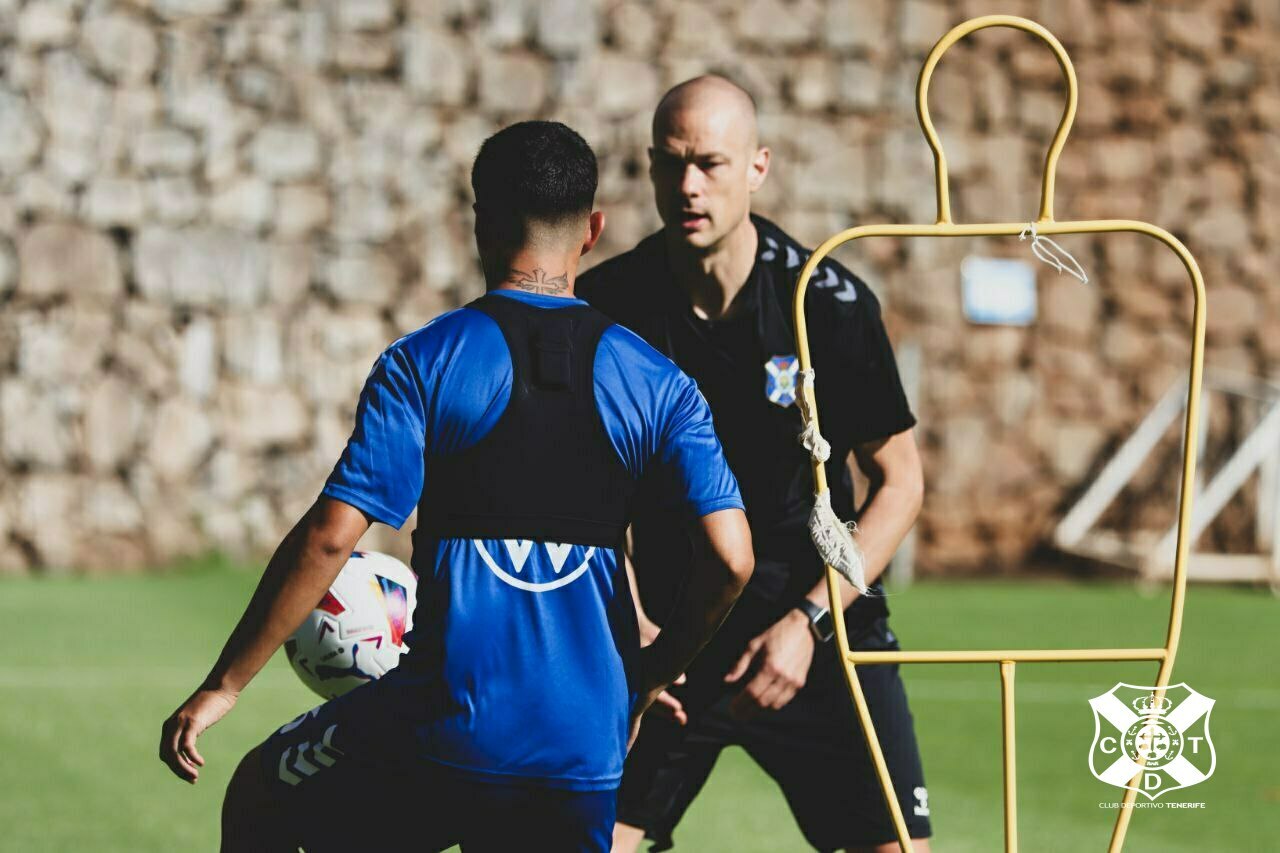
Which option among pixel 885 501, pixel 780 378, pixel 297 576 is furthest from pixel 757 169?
pixel 297 576

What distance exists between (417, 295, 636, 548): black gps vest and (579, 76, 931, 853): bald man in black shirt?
1097 mm

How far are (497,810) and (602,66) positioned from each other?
9.60 meters

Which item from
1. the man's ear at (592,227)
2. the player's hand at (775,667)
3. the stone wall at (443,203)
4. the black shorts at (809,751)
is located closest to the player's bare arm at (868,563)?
the player's hand at (775,667)

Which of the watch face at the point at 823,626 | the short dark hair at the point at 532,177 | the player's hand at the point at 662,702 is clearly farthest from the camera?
the player's hand at the point at 662,702

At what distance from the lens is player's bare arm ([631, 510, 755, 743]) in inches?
108

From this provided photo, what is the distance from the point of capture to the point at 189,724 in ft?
8.35

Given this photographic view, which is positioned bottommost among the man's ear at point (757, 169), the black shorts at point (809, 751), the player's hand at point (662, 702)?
the black shorts at point (809, 751)

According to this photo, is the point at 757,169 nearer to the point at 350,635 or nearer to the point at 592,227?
the point at 592,227

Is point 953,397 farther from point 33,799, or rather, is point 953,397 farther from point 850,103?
point 33,799

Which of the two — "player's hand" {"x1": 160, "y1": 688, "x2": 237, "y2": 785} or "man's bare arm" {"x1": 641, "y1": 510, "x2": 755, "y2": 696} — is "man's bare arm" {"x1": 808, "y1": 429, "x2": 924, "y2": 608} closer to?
"man's bare arm" {"x1": 641, "y1": 510, "x2": 755, "y2": 696}

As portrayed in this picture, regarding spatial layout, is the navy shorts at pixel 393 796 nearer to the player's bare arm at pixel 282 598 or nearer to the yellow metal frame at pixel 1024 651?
the player's bare arm at pixel 282 598

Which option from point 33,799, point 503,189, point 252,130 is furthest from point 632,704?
point 252,130

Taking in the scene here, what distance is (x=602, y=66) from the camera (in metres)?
11.7

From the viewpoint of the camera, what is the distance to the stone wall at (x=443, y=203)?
438 inches
